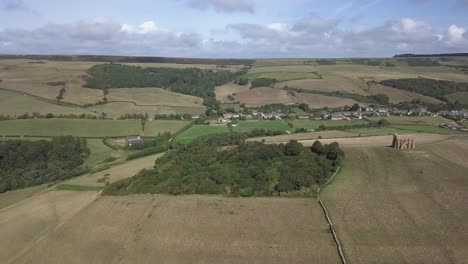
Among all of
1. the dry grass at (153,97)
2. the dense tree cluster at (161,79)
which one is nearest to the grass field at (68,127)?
the dry grass at (153,97)

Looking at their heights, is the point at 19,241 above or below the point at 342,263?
below

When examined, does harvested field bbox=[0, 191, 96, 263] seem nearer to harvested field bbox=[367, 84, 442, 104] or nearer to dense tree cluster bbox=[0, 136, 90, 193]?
dense tree cluster bbox=[0, 136, 90, 193]

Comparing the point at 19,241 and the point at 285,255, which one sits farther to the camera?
the point at 19,241

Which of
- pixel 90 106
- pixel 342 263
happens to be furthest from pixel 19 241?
pixel 90 106

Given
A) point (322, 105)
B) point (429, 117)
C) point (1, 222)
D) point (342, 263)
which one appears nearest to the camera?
point (342, 263)

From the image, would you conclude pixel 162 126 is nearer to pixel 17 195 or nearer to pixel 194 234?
pixel 17 195

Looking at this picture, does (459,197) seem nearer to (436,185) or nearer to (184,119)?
(436,185)
